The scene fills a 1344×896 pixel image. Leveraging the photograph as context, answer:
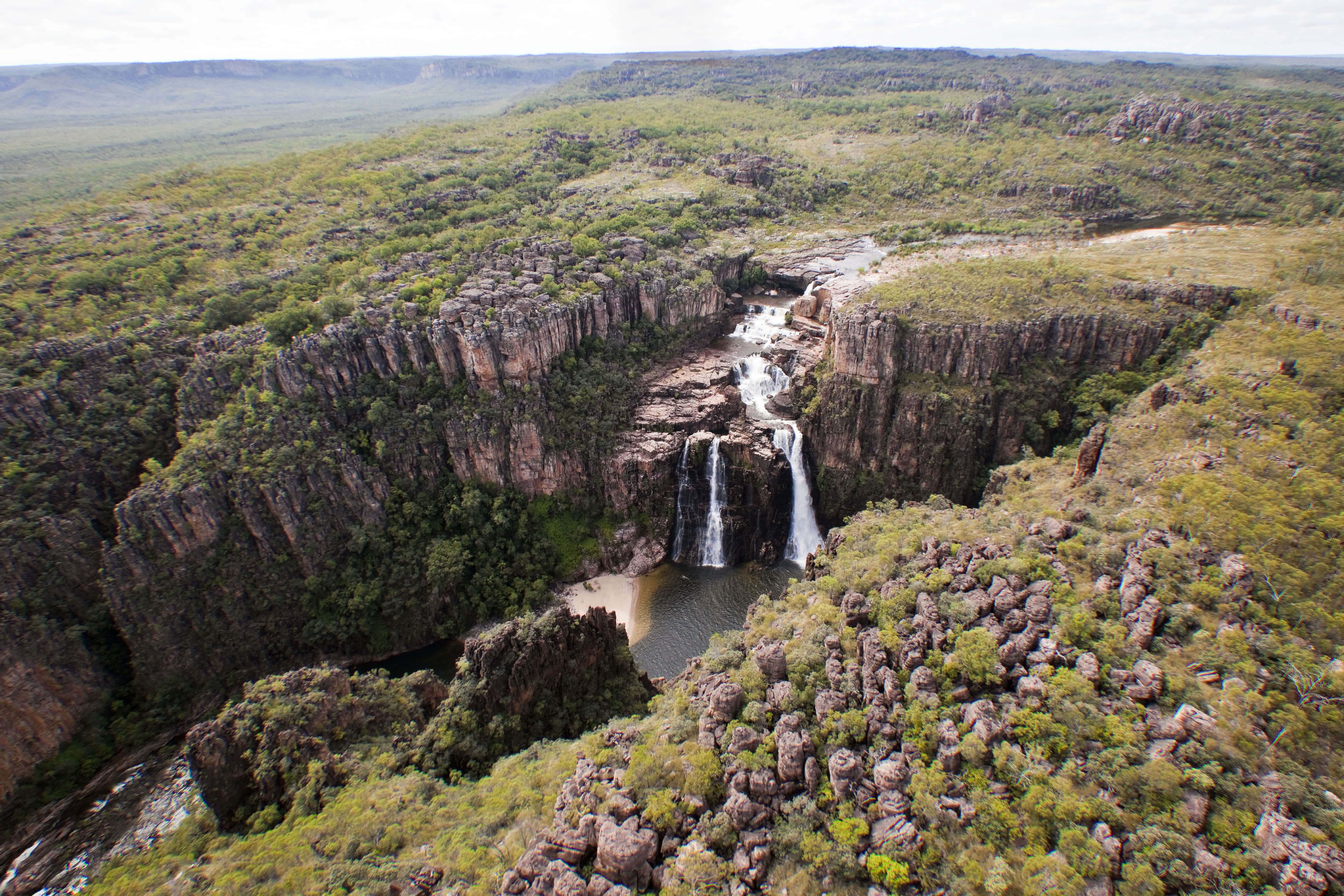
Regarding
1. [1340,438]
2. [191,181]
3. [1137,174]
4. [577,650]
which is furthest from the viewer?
[1137,174]

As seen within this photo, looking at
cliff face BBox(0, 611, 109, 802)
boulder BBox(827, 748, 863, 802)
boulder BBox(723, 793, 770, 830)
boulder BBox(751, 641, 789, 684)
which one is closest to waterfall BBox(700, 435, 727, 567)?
boulder BBox(751, 641, 789, 684)

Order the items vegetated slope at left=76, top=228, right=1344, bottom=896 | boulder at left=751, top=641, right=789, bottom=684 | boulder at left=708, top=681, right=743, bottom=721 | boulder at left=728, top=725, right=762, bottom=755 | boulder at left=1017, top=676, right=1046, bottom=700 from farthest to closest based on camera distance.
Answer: boulder at left=751, top=641, right=789, bottom=684
boulder at left=708, top=681, right=743, bottom=721
boulder at left=728, top=725, right=762, bottom=755
boulder at left=1017, top=676, right=1046, bottom=700
vegetated slope at left=76, top=228, right=1344, bottom=896

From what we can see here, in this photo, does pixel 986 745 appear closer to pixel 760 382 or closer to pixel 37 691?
pixel 760 382

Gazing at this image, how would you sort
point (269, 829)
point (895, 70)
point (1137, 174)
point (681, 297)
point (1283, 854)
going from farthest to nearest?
point (895, 70)
point (1137, 174)
point (681, 297)
point (269, 829)
point (1283, 854)

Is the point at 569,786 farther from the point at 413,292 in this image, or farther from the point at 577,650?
the point at 413,292

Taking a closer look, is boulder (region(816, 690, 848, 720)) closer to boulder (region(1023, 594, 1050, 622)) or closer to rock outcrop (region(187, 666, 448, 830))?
boulder (region(1023, 594, 1050, 622))

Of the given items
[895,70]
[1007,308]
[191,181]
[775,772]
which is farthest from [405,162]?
[895,70]

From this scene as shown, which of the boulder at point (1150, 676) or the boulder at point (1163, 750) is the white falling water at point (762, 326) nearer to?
the boulder at point (1150, 676)
